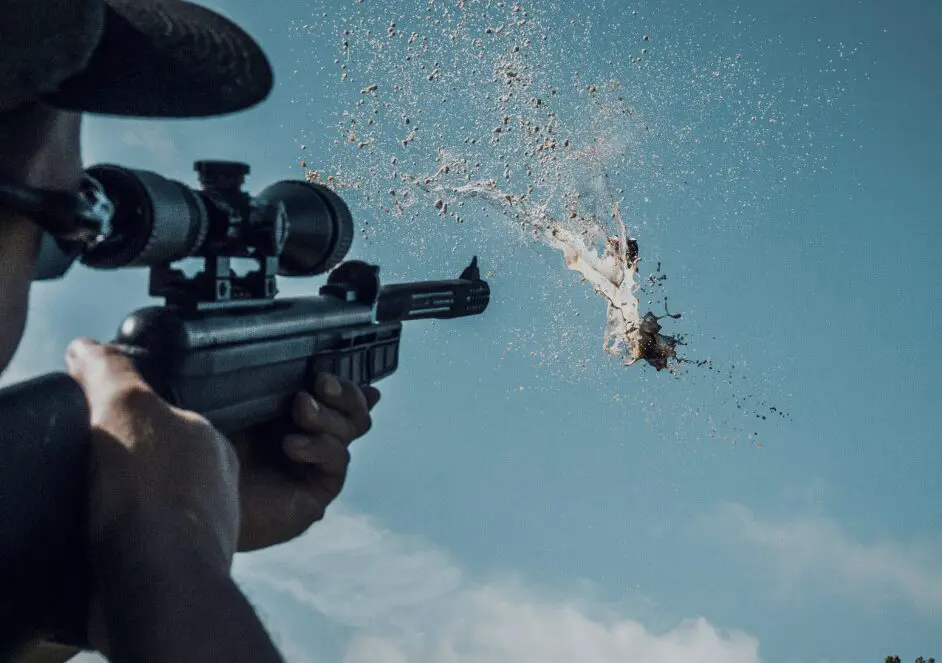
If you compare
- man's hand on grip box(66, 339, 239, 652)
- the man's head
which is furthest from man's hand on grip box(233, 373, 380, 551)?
the man's head

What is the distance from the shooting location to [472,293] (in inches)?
258

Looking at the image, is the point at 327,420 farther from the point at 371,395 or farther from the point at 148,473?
the point at 148,473

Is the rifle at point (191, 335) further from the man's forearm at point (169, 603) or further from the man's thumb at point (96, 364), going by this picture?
the man's forearm at point (169, 603)

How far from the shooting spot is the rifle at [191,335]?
2582 millimetres

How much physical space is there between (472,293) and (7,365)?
14.5ft

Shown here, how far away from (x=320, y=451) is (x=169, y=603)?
2073 millimetres

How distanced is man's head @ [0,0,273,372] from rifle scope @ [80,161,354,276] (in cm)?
82

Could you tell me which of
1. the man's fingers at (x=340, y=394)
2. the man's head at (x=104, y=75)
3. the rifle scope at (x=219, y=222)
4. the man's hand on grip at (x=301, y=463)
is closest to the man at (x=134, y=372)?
the man's head at (x=104, y=75)

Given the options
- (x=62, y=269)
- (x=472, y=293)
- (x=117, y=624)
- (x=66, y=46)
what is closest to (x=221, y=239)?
(x=62, y=269)

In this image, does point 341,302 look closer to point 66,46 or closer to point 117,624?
point 117,624

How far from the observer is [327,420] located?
4449 mm

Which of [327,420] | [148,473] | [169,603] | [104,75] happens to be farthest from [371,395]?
[104,75]

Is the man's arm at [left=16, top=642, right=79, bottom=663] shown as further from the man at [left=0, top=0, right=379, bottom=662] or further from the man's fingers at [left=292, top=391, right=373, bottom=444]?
the man's fingers at [left=292, top=391, right=373, bottom=444]

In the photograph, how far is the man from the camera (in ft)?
5.74
